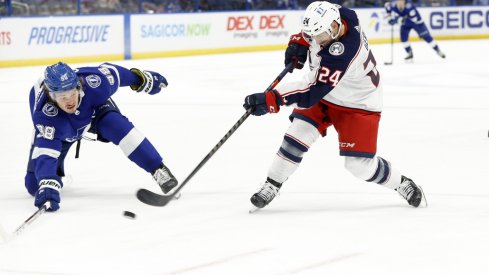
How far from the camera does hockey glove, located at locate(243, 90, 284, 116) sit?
152 inches

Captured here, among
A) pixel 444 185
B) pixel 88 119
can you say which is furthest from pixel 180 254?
pixel 444 185

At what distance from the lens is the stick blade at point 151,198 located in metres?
4.02

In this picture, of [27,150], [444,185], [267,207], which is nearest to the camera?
[267,207]

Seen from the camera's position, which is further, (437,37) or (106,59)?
(437,37)

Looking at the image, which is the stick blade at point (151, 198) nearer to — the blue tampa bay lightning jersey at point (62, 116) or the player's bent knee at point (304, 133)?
the blue tampa bay lightning jersey at point (62, 116)

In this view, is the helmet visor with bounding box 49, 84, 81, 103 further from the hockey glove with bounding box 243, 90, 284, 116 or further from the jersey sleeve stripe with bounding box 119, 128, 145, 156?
the hockey glove with bounding box 243, 90, 284, 116

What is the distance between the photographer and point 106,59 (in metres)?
13.1

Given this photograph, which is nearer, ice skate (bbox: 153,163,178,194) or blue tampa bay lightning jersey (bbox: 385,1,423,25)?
ice skate (bbox: 153,163,178,194)

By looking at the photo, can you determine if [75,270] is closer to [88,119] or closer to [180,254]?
[180,254]

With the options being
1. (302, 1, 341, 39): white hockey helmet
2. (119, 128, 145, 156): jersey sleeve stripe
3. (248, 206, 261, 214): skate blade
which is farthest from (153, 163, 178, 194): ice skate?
(302, 1, 341, 39): white hockey helmet

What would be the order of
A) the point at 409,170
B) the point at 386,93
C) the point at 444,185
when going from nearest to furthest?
the point at 444,185 → the point at 409,170 → the point at 386,93

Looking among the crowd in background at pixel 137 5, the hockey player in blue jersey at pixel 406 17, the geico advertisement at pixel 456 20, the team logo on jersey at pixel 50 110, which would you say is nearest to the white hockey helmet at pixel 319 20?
the team logo on jersey at pixel 50 110

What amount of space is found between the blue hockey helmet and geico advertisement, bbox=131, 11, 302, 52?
9.55 metres

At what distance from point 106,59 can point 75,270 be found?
1011 centimetres
